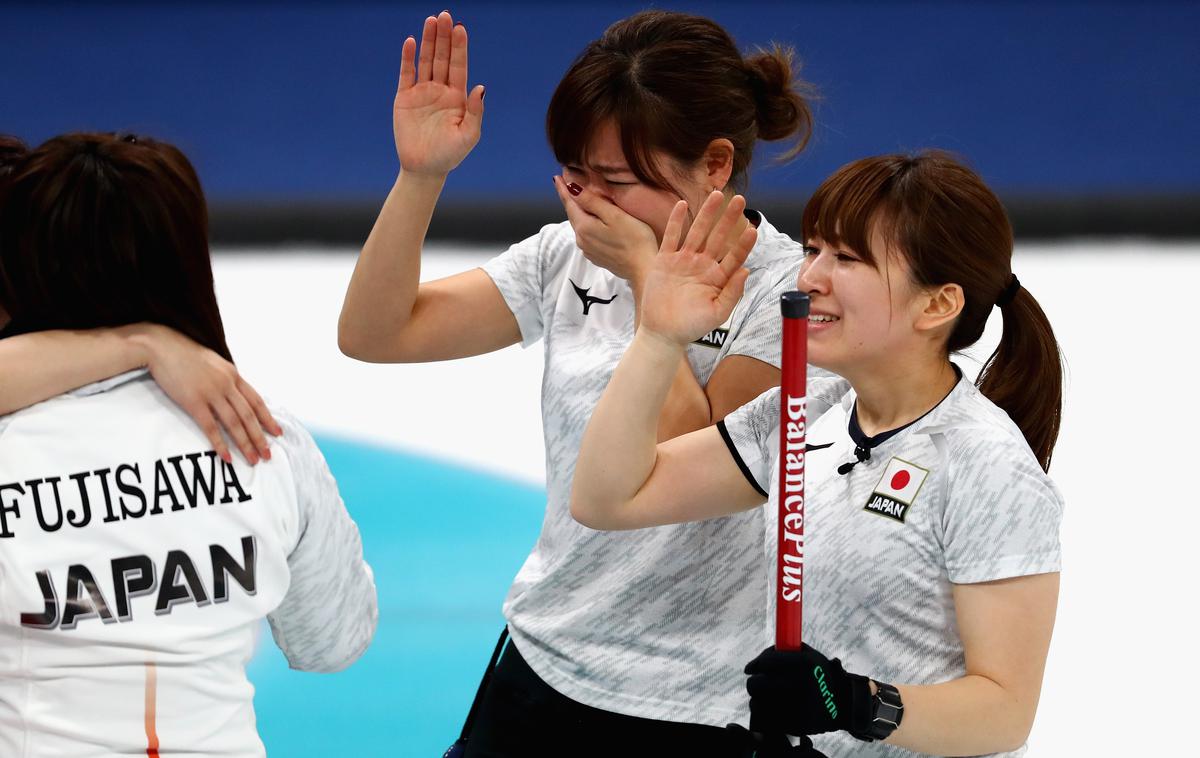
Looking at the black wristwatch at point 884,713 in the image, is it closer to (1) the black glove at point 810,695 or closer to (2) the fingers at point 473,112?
(1) the black glove at point 810,695

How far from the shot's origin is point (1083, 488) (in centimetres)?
467

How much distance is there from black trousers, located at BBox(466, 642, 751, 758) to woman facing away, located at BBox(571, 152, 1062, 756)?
10.2 inches

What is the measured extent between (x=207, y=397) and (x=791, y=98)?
101 centimetres

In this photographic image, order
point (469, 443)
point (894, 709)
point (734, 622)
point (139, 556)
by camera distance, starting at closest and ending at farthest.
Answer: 1. point (139, 556)
2. point (894, 709)
3. point (734, 622)
4. point (469, 443)

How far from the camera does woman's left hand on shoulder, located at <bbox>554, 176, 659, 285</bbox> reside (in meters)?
1.96

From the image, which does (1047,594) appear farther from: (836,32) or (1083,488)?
(836,32)

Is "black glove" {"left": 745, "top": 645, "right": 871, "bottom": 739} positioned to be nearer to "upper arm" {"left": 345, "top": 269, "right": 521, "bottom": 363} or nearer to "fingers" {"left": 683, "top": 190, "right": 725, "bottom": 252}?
"fingers" {"left": 683, "top": 190, "right": 725, "bottom": 252}

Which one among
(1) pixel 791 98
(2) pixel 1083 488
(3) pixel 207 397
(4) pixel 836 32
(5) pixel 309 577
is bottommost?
(2) pixel 1083 488

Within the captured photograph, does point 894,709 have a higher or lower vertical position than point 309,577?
lower

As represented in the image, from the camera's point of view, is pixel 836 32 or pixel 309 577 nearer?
pixel 309 577

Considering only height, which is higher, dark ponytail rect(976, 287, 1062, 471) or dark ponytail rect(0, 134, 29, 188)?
dark ponytail rect(0, 134, 29, 188)

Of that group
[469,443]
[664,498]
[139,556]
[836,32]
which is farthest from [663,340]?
[836,32]

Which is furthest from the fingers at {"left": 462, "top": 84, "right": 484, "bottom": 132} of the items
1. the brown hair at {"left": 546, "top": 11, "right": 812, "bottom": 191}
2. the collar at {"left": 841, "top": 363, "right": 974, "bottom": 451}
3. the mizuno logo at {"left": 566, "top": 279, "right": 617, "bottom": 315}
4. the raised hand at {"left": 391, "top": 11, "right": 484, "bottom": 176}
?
the collar at {"left": 841, "top": 363, "right": 974, "bottom": 451}

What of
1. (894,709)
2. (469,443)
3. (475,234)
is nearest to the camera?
(894,709)
